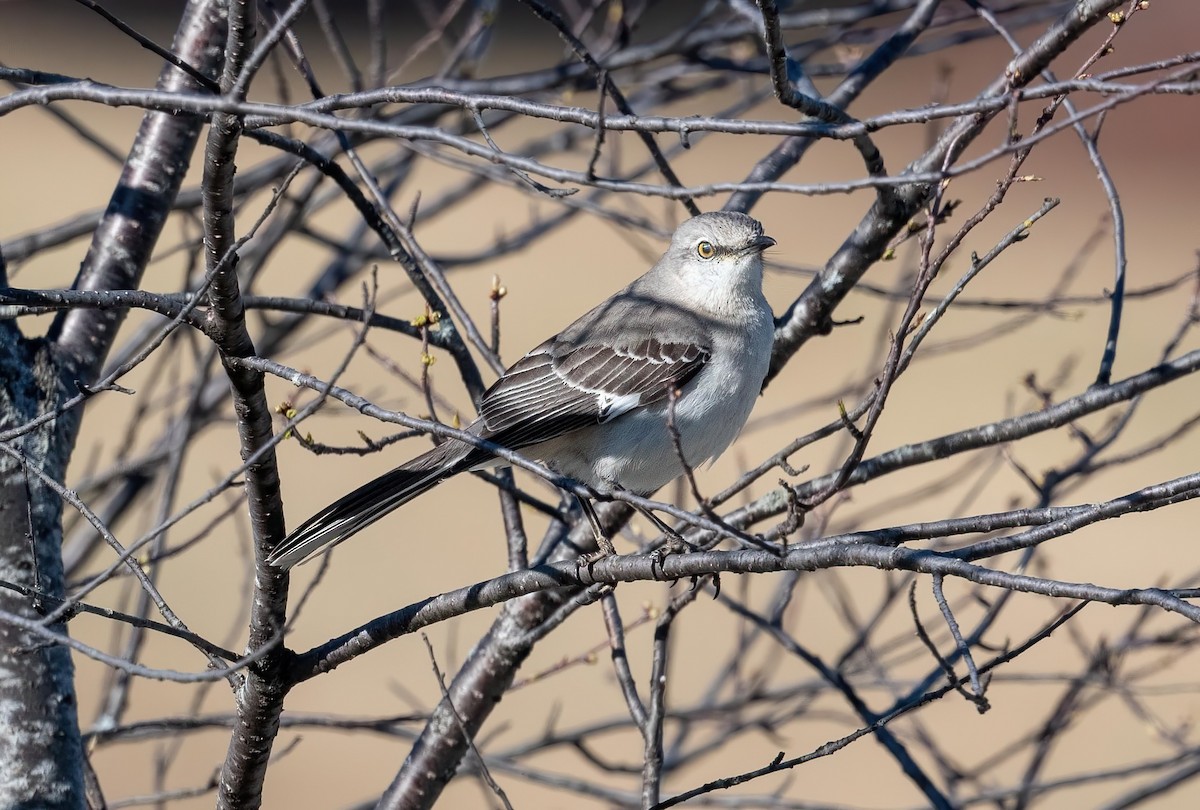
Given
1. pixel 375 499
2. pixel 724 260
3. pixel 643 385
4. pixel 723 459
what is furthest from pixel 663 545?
pixel 723 459

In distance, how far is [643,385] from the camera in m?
4.45

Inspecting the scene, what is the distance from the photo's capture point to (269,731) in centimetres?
292

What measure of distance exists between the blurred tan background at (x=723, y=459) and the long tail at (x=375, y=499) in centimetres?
89

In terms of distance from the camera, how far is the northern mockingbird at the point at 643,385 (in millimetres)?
4227

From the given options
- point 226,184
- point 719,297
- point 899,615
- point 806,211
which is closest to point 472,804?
point 899,615

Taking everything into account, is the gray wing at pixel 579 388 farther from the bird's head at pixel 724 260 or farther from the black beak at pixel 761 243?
the black beak at pixel 761 243

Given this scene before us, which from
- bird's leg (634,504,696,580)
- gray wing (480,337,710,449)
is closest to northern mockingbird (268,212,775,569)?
gray wing (480,337,710,449)

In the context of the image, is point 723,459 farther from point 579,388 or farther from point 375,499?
point 375,499

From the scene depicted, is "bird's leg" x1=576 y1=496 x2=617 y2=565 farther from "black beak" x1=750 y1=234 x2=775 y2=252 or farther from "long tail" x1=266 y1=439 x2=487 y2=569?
"black beak" x1=750 y1=234 x2=775 y2=252

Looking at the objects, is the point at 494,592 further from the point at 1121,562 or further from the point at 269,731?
the point at 1121,562

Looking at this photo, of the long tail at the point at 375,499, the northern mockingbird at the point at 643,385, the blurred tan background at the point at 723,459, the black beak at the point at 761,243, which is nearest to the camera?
the long tail at the point at 375,499

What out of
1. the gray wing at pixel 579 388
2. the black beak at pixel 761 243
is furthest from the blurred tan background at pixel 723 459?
the gray wing at pixel 579 388

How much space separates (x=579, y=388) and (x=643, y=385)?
25cm

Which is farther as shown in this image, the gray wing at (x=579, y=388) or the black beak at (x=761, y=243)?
the black beak at (x=761, y=243)
